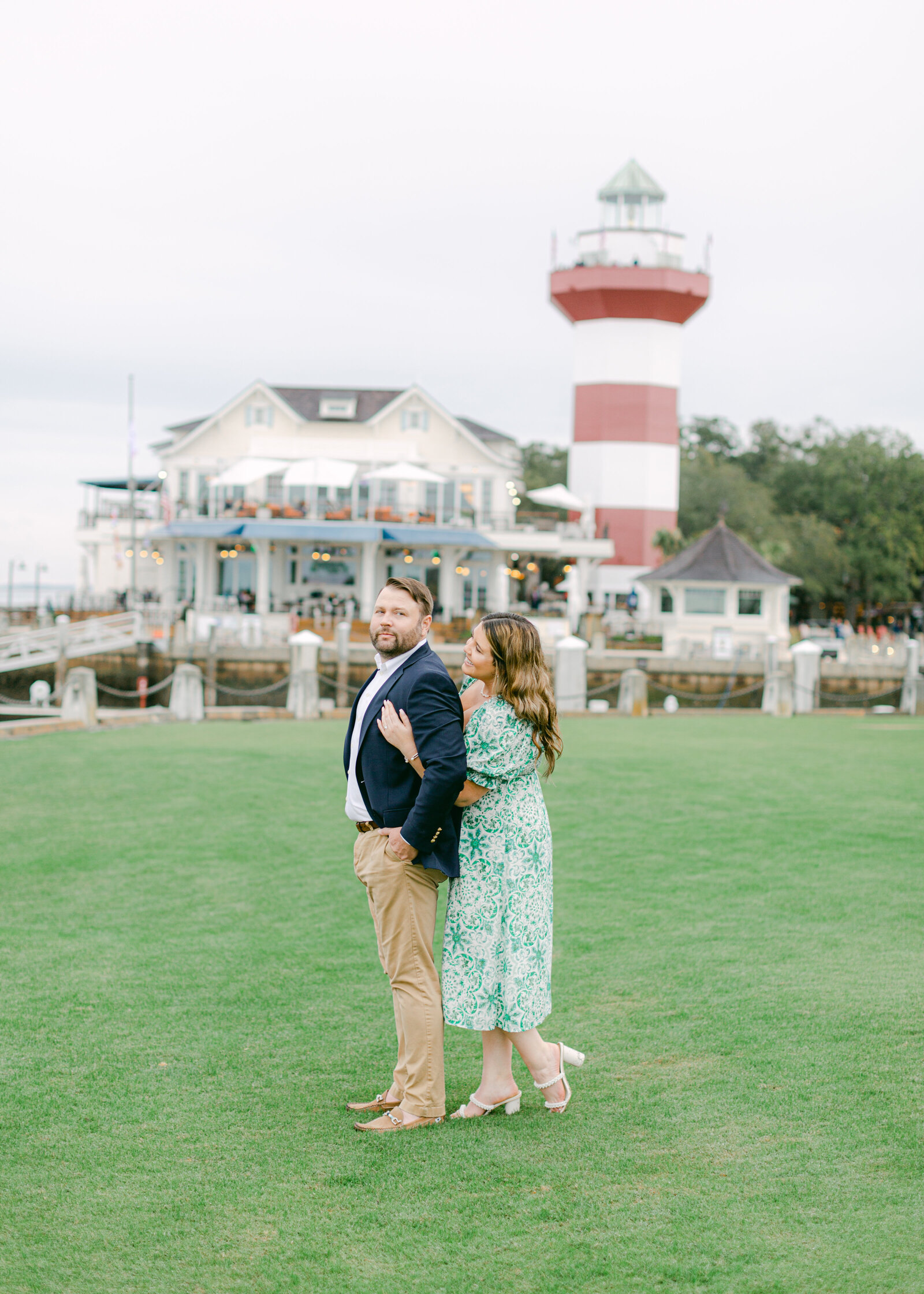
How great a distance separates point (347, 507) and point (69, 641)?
35.4 ft

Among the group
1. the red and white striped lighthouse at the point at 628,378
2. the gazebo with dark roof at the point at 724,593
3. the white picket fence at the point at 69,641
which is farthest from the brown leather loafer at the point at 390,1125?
the red and white striped lighthouse at the point at 628,378

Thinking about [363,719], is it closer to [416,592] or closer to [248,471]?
[416,592]

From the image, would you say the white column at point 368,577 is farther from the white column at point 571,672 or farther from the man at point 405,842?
the man at point 405,842

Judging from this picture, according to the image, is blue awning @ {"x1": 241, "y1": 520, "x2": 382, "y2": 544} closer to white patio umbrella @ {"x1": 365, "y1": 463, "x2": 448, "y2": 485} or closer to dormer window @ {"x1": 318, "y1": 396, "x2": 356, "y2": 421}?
white patio umbrella @ {"x1": 365, "y1": 463, "x2": 448, "y2": 485}

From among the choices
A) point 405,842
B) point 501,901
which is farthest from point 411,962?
point 405,842

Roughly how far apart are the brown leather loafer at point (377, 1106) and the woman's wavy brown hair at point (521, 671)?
1.36 m

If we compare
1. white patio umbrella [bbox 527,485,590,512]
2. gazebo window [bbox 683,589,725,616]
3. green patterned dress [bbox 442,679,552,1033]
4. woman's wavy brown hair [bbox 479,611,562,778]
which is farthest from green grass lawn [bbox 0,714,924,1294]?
white patio umbrella [bbox 527,485,590,512]

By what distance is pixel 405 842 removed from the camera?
4039 mm

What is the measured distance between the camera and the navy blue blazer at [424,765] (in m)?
4.00

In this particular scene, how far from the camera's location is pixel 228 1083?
460cm

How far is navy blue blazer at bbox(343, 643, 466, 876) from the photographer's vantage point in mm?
4000

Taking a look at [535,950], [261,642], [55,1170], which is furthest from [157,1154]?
[261,642]

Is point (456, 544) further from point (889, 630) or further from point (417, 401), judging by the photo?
point (889, 630)

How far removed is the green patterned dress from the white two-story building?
110ft
